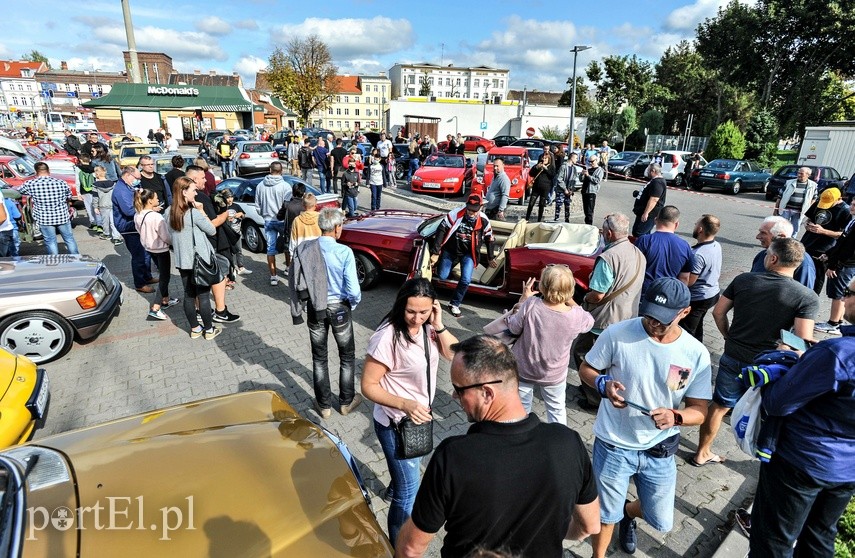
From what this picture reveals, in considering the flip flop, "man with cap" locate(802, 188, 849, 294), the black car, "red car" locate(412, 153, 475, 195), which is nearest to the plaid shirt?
the flip flop

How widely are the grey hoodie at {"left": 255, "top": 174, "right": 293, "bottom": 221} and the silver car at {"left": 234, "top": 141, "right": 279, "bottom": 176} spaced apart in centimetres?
1281

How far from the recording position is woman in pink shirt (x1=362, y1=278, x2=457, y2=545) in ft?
8.14

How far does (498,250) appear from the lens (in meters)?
6.63

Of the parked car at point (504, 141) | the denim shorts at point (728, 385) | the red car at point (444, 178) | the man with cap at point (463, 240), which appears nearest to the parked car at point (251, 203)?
the man with cap at point (463, 240)

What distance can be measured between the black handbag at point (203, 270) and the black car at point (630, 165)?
71.8 ft

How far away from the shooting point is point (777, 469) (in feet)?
7.37

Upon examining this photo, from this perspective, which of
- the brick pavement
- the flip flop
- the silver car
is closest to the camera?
the brick pavement

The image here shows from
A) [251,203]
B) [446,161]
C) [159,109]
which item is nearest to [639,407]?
[251,203]

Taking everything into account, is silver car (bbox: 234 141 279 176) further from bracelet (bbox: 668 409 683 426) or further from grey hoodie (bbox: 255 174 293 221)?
bracelet (bbox: 668 409 683 426)

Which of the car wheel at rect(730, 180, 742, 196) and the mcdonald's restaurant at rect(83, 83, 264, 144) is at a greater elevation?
the mcdonald's restaurant at rect(83, 83, 264, 144)

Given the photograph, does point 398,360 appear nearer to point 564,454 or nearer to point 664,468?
point 564,454

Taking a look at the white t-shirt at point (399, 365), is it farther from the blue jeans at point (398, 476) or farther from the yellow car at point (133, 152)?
the yellow car at point (133, 152)

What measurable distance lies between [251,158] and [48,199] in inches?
502

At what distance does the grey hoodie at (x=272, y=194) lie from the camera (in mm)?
7344
